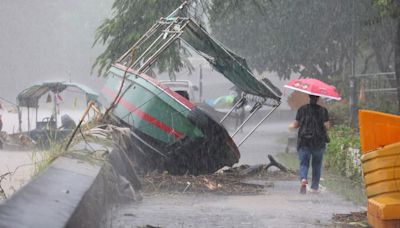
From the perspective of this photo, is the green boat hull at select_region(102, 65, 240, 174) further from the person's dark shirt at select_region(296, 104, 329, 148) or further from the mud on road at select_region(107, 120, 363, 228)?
the person's dark shirt at select_region(296, 104, 329, 148)

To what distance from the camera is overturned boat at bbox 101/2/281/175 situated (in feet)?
39.2

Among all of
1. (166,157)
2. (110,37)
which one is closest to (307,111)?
(166,157)

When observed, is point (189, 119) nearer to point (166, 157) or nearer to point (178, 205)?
point (166, 157)

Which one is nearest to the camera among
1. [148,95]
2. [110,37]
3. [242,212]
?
[242,212]

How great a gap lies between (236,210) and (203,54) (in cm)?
477

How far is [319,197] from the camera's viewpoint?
36.6 ft

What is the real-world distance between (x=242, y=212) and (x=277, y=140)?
68.4 feet

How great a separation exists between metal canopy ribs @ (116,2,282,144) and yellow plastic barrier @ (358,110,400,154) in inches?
208

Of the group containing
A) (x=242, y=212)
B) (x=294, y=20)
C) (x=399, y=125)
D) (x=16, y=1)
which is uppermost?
(x=16, y=1)

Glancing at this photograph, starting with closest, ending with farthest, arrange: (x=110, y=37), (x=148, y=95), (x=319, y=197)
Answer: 1. (x=319, y=197)
2. (x=148, y=95)
3. (x=110, y=37)

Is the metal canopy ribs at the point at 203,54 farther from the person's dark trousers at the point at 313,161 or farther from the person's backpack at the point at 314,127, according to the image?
the person's dark trousers at the point at 313,161

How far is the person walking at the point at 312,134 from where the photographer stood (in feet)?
37.9

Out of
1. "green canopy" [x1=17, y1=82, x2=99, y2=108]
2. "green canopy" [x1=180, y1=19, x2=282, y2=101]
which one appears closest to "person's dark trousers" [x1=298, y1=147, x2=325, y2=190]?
"green canopy" [x1=180, y1=19, x2=282, y2=101]

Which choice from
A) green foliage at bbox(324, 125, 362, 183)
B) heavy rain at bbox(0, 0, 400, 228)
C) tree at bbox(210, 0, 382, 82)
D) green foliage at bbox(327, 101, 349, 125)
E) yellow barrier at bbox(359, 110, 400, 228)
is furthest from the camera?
tree at bbox(210, 0, 382, 82)
